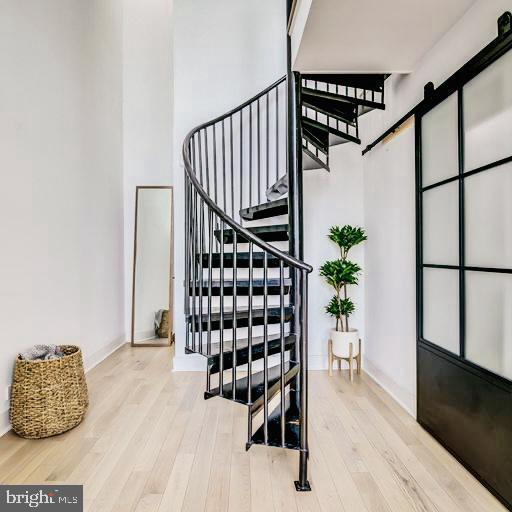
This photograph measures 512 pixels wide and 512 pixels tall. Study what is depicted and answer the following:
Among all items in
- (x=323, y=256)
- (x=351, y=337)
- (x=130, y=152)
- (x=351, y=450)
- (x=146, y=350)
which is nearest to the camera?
(x=351, y=450)

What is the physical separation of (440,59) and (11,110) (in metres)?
2.90

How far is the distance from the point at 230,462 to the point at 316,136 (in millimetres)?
2696

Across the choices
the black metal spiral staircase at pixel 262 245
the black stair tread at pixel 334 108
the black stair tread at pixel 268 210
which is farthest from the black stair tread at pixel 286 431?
the black stair tread at pixel 334 108

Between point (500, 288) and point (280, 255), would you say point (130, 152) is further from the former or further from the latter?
point (500, 288)

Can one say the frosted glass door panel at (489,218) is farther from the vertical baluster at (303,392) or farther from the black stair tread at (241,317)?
the black stair tread at (241,317)

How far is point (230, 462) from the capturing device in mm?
2031

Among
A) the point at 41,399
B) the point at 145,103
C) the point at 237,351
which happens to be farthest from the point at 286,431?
the point at 145,103

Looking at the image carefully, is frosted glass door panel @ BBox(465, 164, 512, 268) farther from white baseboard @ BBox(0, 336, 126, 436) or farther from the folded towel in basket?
white baseboard @ BBox(0, 336, 126, 436)

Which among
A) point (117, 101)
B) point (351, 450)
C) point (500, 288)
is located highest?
point (117, 101)

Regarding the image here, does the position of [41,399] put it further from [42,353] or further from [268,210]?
[268,210]

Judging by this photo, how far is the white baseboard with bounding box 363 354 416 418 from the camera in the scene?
2676 mm

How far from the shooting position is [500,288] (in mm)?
1751

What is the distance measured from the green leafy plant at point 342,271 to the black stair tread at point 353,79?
48.9 inches

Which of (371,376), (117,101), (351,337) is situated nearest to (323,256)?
(351,337)
